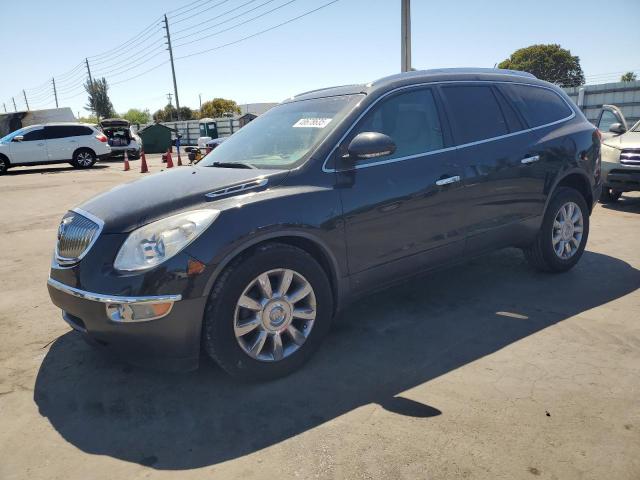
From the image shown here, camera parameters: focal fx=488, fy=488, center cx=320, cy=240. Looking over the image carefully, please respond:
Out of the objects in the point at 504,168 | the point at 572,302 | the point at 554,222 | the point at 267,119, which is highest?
the point at 267,119

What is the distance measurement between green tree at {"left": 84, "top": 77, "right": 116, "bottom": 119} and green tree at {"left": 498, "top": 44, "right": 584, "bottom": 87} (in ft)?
209

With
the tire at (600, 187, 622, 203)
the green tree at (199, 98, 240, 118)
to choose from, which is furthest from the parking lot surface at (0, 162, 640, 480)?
the green tree at (199, 98, 240, 118)

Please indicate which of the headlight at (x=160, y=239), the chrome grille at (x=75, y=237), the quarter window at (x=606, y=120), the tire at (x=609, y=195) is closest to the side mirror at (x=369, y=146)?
the headlight at (x=160, y=239)

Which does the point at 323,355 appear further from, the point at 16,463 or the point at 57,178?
the point at 57,178

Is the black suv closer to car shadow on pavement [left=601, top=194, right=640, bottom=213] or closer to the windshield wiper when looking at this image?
the windshield wiper

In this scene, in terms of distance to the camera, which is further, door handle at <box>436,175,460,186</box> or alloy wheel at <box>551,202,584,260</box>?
alloy wheel at <box>551,202,584,260</box>

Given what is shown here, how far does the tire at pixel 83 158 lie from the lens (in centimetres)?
1964

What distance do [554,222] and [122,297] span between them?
3726mm

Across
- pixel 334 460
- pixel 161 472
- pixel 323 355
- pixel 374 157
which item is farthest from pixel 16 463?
pixel 374 157

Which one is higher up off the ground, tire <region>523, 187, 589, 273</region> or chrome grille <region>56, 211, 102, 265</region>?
chrome grille <region>56, 211, 102, 265</region>

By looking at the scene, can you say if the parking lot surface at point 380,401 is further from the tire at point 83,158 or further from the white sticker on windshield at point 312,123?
the tire at point 83,158

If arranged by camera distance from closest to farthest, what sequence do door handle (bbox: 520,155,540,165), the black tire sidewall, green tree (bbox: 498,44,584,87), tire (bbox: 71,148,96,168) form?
door handle (bbox: 520,155,540,165)
the black tire sidewall
tire (bbox: 71,148,96,168)
green tree (bbox: 498,44,584,87)

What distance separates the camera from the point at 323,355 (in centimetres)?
323

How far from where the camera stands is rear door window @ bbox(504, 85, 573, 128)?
→ 168 inches
